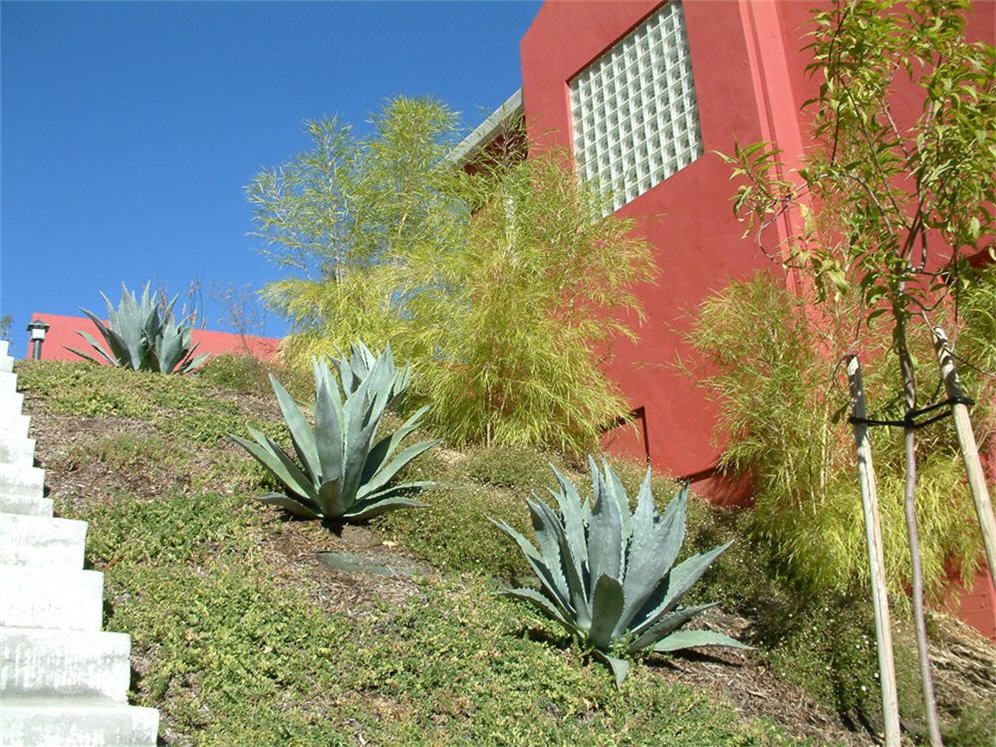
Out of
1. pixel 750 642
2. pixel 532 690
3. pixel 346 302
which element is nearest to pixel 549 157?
pixel 346 302

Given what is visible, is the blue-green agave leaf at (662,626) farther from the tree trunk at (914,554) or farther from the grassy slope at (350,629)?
the tree trunk at (914,554)

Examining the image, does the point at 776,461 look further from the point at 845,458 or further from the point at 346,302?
the point at 346,302

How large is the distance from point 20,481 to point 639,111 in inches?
263

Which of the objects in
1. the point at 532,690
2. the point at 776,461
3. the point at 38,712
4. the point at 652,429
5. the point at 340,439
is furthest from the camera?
the point at 652,429

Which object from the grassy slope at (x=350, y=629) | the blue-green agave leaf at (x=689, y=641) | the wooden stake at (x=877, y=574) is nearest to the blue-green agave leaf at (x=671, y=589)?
the blue-green agave leaf at (x=689, y=641)

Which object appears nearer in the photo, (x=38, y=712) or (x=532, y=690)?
(x=38, y=712)

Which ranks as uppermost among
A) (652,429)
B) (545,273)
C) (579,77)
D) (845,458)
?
(579,77)

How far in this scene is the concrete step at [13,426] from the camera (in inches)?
167

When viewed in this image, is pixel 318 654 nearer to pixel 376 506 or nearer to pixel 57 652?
pixel 57 652

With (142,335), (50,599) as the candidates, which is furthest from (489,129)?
(50,599)

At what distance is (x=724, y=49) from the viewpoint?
8.04 metres

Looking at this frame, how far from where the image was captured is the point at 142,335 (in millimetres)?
8008

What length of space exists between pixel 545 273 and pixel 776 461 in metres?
2.72

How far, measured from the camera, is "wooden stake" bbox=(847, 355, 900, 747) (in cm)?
317
